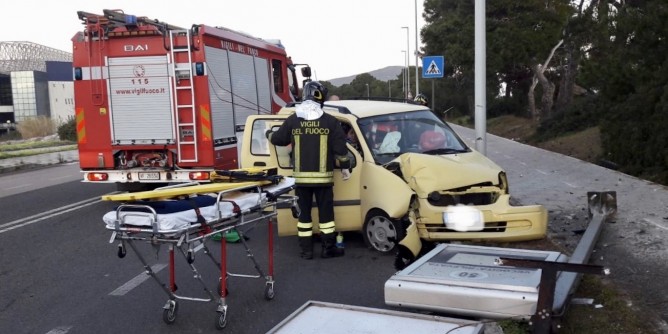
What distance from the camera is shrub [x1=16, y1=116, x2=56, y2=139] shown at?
159 feet

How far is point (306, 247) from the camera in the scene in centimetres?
698

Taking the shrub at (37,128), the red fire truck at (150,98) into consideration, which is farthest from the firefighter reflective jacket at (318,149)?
the shrub at (37,128)

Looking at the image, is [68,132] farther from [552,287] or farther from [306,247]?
[552,287]

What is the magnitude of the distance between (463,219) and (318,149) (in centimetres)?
170

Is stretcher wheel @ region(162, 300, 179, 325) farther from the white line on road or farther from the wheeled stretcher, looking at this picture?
the white line on road

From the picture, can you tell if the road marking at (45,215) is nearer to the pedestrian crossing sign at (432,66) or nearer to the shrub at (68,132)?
the pedestrian crossing sign at (432,66)

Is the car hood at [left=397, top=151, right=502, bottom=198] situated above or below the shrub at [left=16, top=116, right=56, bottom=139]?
below

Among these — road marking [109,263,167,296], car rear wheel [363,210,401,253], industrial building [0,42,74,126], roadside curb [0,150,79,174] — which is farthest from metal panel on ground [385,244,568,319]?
industrial building [0,42,74,126]

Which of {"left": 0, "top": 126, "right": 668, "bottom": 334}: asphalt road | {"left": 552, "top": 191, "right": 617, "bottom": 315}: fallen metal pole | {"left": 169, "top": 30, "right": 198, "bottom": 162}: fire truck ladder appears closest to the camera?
{"left": 552, "top": 191, "right": 617, "bottom": 315}: fallen metal pole

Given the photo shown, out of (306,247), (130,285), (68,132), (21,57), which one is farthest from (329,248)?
(21,57)

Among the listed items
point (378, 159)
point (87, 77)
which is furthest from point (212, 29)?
point (378, 159)

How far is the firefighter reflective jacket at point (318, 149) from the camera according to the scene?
6.68 m

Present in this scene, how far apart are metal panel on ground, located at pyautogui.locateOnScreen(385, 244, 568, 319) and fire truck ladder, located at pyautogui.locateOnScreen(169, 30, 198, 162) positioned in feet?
20.6

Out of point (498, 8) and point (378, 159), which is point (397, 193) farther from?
point (498, 8)
